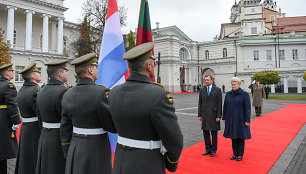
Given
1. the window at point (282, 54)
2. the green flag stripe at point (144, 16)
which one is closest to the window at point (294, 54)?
the window at point (282, 54)

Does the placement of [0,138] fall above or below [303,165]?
above

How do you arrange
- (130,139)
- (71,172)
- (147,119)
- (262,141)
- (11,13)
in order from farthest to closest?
(11,13)
(262,141)
(71,172)
(130,139)
(147,119)

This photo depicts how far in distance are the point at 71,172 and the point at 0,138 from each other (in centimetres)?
302

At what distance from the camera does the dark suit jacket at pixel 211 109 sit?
589 centimetres

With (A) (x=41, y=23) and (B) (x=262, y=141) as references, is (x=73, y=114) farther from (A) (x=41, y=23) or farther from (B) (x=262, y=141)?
(A) (x=41, y=23)

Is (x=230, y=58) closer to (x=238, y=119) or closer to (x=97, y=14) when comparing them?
(x=97, y=14)

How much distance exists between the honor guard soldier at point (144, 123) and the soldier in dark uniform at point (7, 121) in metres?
3.65

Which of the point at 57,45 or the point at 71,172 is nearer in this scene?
the point at 71,172

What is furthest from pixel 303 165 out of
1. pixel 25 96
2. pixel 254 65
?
pixel 254 65

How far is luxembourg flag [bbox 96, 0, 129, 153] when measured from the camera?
433cm

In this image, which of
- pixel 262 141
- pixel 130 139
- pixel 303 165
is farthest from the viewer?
pixel 262 141

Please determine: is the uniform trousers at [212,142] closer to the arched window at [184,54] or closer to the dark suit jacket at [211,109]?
the dark suit jacket at [211,109]

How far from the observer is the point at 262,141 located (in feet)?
24.0

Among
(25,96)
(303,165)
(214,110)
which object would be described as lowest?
(303,165)
